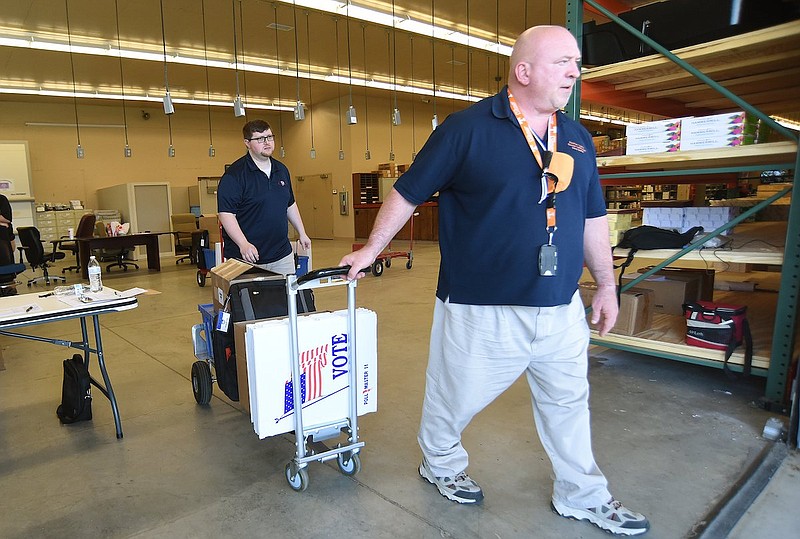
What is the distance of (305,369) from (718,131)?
258 cm

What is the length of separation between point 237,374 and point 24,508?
92 centimetres

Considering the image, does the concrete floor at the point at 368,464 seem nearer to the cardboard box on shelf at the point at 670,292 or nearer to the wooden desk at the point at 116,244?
the cardboard box on shelf at the point at 670,292

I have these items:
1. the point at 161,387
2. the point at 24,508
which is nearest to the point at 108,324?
the point at 161,387

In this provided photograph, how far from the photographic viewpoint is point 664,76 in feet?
11.3

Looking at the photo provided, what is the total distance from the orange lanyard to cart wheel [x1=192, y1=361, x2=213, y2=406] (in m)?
2.16

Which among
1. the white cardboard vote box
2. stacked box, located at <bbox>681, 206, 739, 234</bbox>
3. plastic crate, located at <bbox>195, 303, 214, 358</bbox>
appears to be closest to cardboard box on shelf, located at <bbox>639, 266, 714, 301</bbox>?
stacked box, located at <bbox>681, 206, 739, 234</bbox>

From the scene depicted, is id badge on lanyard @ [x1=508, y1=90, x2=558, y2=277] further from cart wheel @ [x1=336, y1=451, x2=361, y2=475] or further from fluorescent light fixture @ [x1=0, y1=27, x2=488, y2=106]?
fluorescent light fixture @ [x1=0, y1=27, x2=488, y2=106]

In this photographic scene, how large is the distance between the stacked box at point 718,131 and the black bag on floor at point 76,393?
11.7 ft

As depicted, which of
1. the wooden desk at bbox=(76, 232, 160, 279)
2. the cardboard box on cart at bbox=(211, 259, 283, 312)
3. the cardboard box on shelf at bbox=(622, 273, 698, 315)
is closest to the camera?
the cardboard box on cart at bbox=(211, 259, 283, 312)

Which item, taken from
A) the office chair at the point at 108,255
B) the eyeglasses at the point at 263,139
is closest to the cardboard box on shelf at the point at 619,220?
the eyeglasses at the point at 263,139

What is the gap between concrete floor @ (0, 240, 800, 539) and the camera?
186cm

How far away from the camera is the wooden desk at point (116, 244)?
888 centimetres

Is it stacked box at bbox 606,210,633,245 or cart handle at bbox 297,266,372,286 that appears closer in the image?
cart handle at bbox 297,266,372,286

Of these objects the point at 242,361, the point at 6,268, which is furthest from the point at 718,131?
the point at 6,268
